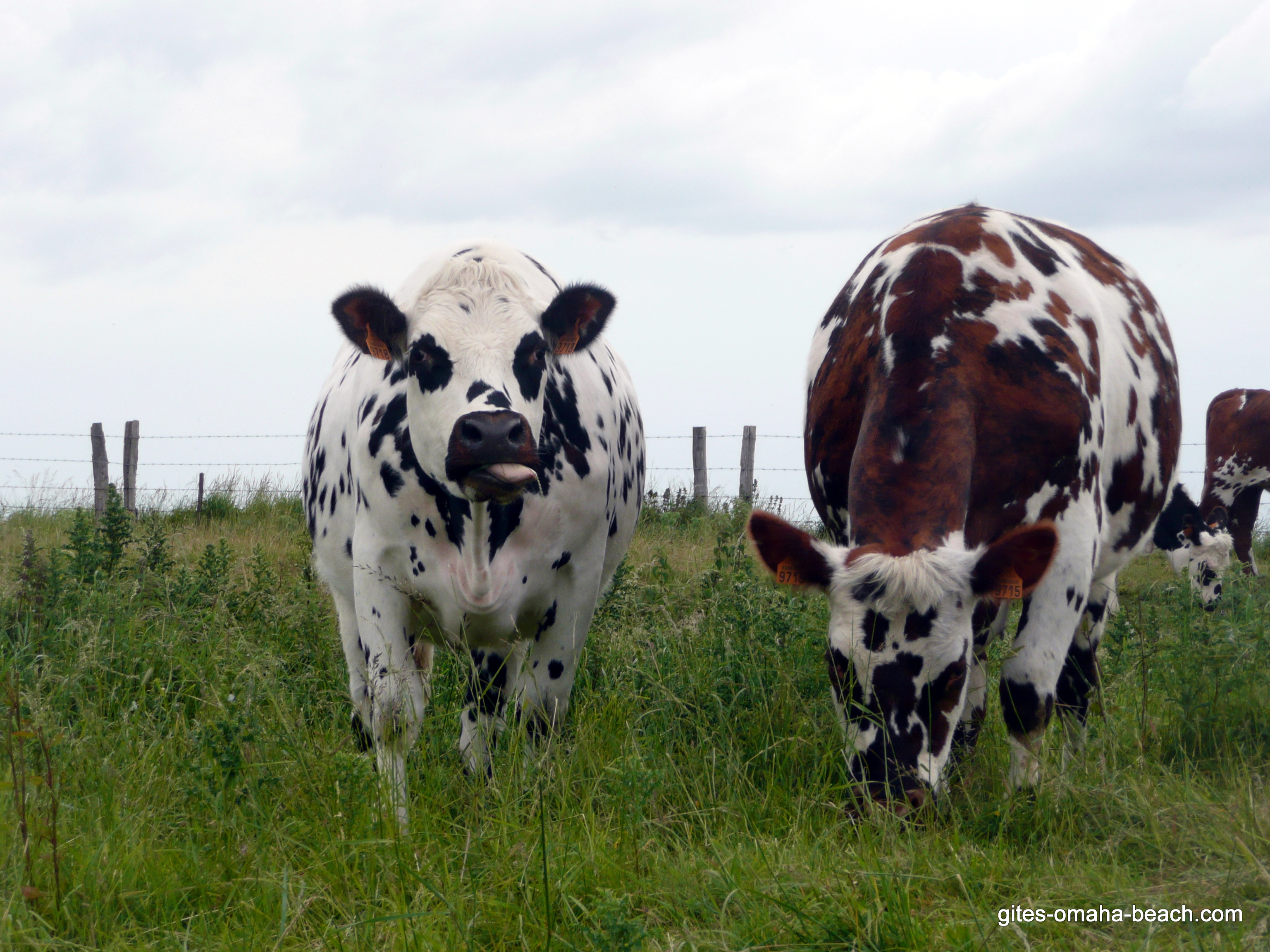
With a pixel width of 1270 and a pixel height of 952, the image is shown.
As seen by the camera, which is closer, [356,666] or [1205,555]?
[356,666]

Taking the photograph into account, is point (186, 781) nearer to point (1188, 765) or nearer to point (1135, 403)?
point (1188, 765)

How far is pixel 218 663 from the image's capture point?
17.0ft

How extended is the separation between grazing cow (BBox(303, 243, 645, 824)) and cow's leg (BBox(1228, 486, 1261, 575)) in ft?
40.5

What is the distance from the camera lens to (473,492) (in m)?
3.86

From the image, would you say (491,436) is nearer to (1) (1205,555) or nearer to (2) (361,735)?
(2) (361,735)

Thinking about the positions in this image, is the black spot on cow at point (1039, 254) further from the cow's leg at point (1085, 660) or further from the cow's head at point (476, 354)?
the cow's head at point (476, 354)

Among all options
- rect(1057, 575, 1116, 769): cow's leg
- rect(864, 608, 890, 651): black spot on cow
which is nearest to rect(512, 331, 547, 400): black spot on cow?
rect(864, 608, 890, 651): black spot on cow

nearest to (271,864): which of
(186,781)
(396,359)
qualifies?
(186,781)

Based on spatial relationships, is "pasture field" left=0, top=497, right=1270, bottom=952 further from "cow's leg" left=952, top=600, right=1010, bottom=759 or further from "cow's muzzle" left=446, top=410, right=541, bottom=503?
"cow's muzzle" left=446, top=410, right=541, bottom=503

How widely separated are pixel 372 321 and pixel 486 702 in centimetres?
167

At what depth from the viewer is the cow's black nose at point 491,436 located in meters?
3.69

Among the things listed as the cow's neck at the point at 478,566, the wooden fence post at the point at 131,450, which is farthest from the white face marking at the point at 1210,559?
the wooden fence post at the point at 131,450

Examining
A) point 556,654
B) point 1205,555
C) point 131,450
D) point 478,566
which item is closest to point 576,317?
point 478,566

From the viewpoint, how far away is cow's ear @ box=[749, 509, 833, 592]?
11.5ft
